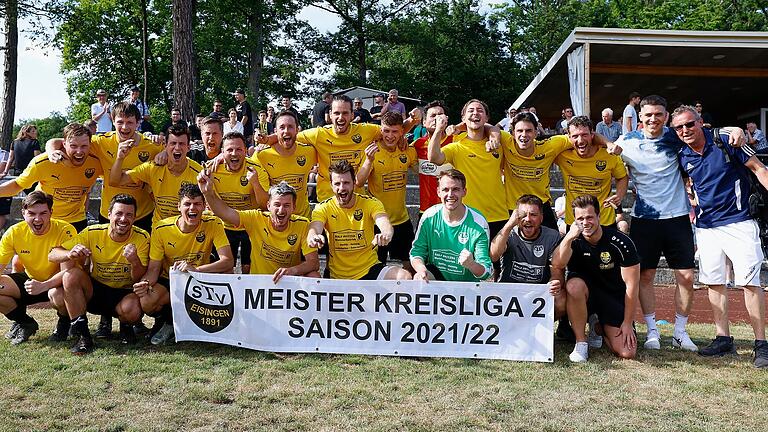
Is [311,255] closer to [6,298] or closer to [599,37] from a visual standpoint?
[6,298]

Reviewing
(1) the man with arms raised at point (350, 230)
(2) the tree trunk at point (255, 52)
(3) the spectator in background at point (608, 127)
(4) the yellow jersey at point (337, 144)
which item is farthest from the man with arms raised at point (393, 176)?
(2) the tree trunk at point (255, 52)

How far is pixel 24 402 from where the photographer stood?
4121 millimetres

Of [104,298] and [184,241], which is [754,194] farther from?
[104,298]

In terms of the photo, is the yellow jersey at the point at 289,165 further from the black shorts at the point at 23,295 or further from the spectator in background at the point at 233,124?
the spectator in background at the point at 233,124

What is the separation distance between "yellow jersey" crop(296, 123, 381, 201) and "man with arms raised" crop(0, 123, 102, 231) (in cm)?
211

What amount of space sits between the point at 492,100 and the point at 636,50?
75.7ft

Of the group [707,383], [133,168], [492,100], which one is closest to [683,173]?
[707,383]

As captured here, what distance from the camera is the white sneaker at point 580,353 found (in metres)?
5.21

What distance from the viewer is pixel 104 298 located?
578 centimetres

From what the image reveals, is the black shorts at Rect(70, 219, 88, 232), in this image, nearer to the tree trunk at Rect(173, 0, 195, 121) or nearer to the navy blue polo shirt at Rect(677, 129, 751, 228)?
the navy blue polo shirt at Rect(677, 129, 751, 228)

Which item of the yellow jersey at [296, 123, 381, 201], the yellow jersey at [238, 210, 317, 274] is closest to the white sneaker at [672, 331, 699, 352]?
the yellow jersey at [296, 123, 381, 201]

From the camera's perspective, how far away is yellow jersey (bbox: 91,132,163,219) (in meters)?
6.46

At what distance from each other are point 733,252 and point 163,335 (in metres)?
5.03

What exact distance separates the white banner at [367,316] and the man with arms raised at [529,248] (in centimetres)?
33
